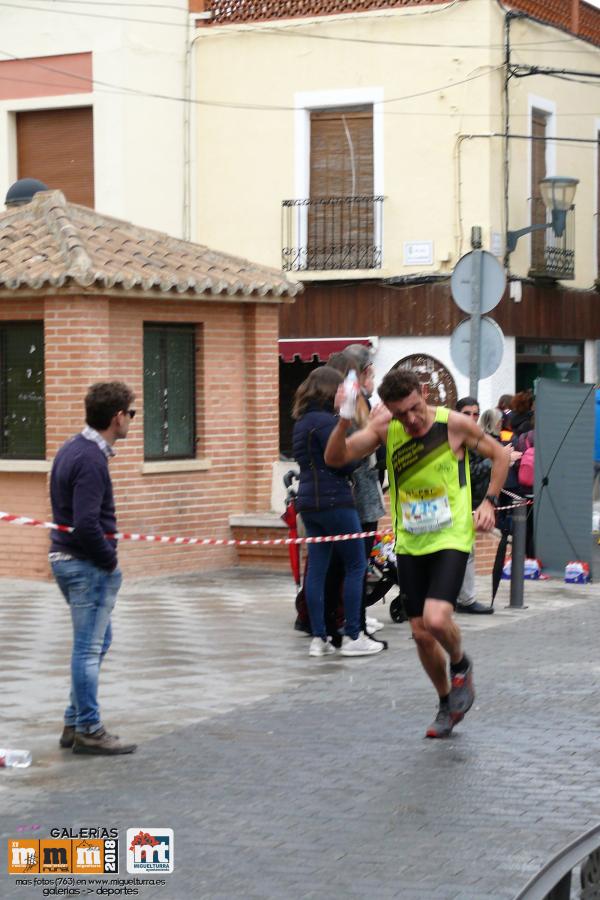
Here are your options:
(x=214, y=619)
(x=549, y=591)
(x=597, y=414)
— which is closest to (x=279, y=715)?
(x=214, y=619)

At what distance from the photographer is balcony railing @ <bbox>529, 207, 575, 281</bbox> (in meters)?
25.6

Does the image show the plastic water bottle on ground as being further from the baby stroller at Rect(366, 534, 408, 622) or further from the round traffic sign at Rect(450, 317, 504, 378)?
the round traffic sign at Rect(450, 317, 504, 378)

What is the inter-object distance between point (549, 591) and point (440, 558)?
681 centimetres

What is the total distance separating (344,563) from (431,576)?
2683 millimetres

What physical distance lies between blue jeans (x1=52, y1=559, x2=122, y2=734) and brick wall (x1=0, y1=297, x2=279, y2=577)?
681 centimetres

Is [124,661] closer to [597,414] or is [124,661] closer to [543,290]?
[597,414]

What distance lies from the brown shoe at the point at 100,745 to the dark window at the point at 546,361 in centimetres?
1836

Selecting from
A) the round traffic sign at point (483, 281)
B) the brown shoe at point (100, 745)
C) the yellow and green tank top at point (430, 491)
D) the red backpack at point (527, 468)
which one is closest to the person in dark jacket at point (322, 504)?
the yellow and green tank top at point (430, 491)

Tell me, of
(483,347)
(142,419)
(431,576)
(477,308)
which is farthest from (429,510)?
(142,419)

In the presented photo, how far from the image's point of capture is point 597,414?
1983 centimetres

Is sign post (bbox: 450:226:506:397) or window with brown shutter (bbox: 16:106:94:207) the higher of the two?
window with brown shutter (bbox: 16:106:94:207)

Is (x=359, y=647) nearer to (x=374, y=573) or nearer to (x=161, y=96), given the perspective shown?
(x=374, y=573)

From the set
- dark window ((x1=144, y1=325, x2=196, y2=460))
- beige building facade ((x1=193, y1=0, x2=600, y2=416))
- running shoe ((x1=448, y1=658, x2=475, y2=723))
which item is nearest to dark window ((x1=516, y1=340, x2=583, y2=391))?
beige building facade ((x1=193, y1=0, x2=600, y2=416))

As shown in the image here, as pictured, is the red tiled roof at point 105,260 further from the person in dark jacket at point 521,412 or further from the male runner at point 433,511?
the male runner at point 433,511
